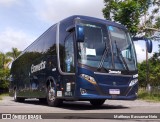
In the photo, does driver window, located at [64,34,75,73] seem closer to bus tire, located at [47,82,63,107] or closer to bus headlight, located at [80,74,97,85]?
bus headlight, located at [80,74,97,85]

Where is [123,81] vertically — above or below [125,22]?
below

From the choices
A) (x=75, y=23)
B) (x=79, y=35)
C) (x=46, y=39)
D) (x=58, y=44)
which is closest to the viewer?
(x=79, y=35)

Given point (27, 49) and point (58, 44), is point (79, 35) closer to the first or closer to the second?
point (58, 44)

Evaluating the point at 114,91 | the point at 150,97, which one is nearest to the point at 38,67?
the point at 114,91

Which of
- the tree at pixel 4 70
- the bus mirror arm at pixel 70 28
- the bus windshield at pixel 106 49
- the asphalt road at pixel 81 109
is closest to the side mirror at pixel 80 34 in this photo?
the bus windshield at pixel 106 49

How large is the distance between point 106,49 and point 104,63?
0.53 m

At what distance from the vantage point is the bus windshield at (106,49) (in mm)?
11820

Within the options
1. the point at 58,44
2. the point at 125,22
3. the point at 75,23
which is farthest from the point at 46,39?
the point at 125,22

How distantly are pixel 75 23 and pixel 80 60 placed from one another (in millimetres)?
1292

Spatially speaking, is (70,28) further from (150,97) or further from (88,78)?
(150,97)

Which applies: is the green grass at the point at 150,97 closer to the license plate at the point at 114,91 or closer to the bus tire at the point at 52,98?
the bus tire at the point at 52,98

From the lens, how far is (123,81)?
12.3 m

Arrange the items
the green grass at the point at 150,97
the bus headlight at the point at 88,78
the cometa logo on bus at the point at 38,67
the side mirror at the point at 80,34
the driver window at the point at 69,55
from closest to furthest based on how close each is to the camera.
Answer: the side mirror at the point at 80,34 < the bus headlight at the point at 88,78 < the driver window at the point at 69,55 < the cometa logo on bus at the point at 38,67 < the green grass at the point at 150,97

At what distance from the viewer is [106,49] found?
12.2 metres
